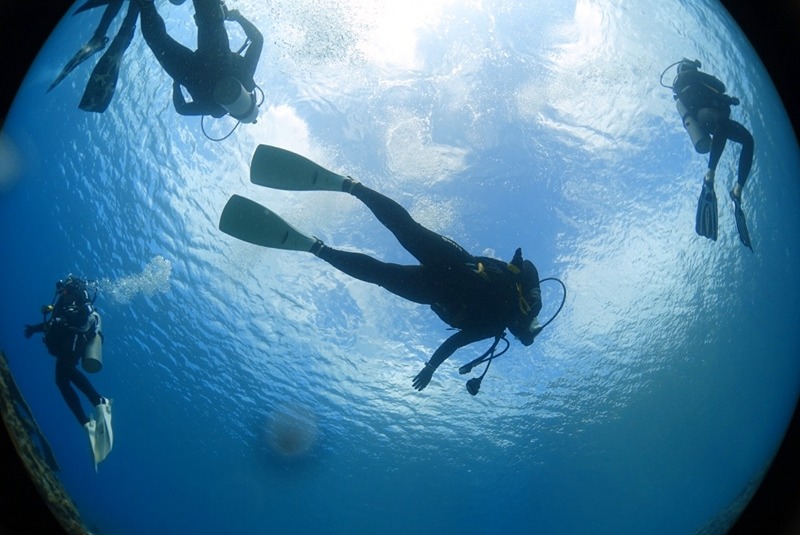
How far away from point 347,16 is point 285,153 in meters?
5.06

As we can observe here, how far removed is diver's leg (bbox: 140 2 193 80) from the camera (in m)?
6.00

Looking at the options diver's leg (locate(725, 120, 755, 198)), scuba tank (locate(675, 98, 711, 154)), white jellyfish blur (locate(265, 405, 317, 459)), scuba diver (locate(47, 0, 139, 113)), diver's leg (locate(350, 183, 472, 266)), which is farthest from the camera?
white jellyfish blur (locate(265, 405, 317, 459))

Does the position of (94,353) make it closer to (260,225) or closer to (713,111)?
(260,225)

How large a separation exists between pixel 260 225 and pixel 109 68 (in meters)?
3.52

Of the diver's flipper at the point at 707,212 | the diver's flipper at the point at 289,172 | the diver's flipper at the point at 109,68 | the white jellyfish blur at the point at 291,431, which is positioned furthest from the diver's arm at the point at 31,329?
the white jellyfish blur at the point at 291,431

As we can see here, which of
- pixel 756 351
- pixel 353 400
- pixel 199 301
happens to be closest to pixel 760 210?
pixel 756 351

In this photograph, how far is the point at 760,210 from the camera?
14180 millimetres

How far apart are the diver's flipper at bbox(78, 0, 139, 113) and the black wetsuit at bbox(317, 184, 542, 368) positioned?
4.24m

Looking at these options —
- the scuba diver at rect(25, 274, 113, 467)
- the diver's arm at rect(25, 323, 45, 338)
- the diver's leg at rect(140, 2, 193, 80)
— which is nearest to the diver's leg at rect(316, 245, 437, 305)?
the diver's leg at rect(140, 2, 193, 80)

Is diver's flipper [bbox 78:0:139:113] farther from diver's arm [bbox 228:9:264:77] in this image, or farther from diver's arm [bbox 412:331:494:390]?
diver's arm [bbox 412:331:494:390]

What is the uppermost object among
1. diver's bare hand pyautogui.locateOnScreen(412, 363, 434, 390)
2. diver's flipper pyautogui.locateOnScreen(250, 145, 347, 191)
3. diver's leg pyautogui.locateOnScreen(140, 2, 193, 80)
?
diver's leg pyautogui.locateOnScreen(140, 2, 193, 80)

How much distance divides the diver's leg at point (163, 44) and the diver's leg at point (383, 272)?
140 inches

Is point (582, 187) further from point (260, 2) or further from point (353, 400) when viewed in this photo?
point (353, 400)

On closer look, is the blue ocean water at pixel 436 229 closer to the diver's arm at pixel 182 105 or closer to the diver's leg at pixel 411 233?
the diver's arm at pixel 182 105
